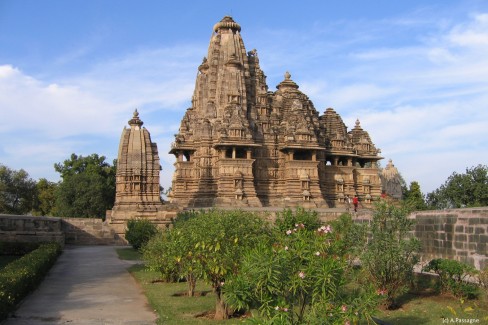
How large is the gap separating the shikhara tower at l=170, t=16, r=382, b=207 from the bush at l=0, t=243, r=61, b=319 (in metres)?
19.5

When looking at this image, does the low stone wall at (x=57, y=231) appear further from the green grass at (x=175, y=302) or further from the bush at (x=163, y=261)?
the bush at (x=163, y=261)

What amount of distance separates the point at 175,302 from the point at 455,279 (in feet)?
20.3

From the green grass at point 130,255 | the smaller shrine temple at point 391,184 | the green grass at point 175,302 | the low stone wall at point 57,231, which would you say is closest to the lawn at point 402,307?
the green grass at point 175,302

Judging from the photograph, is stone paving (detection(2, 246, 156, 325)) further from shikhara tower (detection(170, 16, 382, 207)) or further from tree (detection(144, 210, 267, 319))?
shikhara tower (detection(170, 16, 382, 207))

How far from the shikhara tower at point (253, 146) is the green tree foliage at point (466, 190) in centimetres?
622

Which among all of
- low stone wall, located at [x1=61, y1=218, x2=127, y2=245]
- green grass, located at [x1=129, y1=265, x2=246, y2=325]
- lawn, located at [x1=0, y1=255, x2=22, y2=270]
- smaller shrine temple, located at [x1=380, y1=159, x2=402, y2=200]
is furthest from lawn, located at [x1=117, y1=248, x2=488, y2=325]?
smaller shrine temple, located at [x1=380, y1=159, x2=402, y2=200]

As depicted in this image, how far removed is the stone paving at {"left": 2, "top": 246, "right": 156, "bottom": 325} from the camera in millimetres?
9758

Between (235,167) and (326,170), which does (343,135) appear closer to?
(326,170)

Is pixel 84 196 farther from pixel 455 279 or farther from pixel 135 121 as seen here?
pixel 455 279

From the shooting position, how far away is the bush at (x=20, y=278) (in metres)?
9.38

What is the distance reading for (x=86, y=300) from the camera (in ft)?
38.5

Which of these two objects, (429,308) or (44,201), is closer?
(429,308)

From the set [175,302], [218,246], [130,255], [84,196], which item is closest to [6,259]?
[130,255]

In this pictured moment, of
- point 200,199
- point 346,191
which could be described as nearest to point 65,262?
point 200,199
